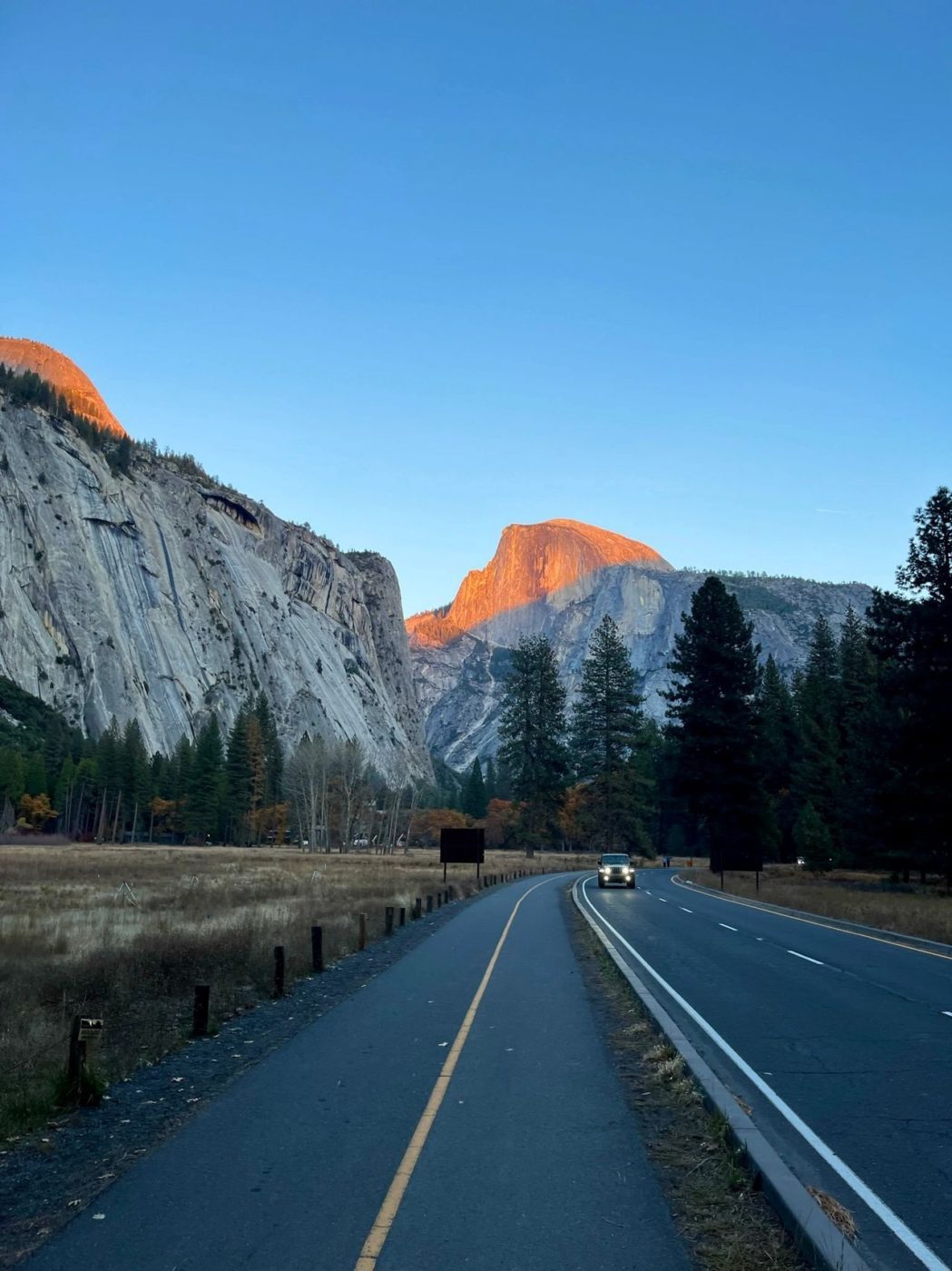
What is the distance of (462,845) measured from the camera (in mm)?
51125

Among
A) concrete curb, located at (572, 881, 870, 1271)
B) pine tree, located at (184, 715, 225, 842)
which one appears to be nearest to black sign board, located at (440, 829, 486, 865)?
concrete curb, located at (572, 881, 870, 1271)

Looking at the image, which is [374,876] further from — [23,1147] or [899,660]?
[23,1147]

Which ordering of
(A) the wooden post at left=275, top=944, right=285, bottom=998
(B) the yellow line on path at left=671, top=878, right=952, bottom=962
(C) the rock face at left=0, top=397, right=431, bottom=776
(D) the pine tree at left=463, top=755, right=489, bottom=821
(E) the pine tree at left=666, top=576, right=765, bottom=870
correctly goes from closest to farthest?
(A) the wooden post at left=275, top=944, right=285, bottom=998 < (B) the yellow line on path at left=671, top=878, right=952, bottom=962 < (E) the pine tree at left=666, top=576, right=765, bottom=870 < (C) the rock face at left=0, top=397, right=431, bottom=776 < (D) the pine tree at left=463, top=755, right=489, bottom=821

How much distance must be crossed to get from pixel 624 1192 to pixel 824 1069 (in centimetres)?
394

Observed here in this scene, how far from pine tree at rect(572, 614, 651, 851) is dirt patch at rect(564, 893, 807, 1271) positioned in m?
70.6

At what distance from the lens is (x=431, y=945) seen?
20.8m

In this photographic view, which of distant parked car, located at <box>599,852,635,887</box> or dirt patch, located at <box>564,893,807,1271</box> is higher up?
dirt patch, located at <box>564,893,807,1271</box>

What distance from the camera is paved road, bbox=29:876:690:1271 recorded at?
4949mm

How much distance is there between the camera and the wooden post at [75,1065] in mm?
8094

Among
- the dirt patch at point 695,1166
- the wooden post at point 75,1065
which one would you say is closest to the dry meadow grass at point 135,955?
the wooden post at point 75,1065

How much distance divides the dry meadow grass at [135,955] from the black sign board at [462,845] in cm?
1186

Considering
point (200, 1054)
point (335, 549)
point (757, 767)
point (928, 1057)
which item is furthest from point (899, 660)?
point (335, 549)

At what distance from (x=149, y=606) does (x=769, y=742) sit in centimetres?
8646

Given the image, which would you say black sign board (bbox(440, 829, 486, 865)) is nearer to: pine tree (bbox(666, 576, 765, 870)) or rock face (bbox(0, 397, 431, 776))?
pine tree (bbox(666, 576, 765, 870))
